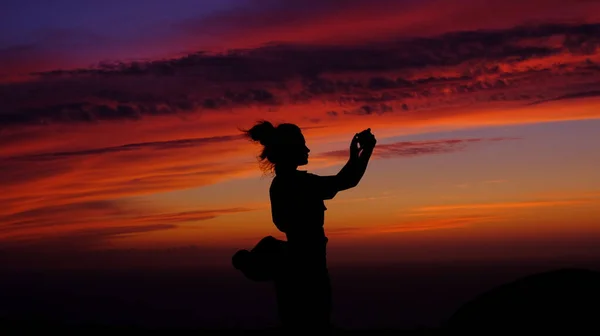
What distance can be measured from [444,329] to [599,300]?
133 centimetres

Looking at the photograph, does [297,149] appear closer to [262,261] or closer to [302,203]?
[302,203]

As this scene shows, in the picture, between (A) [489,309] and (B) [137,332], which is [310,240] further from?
(B) [137,332]

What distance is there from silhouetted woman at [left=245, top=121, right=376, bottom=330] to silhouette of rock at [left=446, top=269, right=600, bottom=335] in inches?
45.1

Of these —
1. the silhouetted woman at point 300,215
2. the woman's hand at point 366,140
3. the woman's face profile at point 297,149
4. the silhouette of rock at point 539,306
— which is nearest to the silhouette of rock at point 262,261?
the silhouetted woman at point 300,215

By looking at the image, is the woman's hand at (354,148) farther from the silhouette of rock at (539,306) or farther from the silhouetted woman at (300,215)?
the silhouette of rock at (539,306)

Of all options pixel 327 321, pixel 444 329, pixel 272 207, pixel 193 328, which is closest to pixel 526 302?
pixel 444 329

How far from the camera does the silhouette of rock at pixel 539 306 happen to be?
680 cm

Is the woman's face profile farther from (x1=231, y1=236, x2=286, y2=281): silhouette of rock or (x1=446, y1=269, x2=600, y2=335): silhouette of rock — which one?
(x1=446, y1=269, x2=600, y2=335): silhouette of rock

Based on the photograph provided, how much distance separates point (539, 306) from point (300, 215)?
80.3 inches

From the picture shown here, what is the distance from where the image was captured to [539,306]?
6.94 metres

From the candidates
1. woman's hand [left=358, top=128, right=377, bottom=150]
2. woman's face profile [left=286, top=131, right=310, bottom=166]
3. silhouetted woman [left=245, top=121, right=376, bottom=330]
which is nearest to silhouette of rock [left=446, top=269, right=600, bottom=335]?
silhouetted woman [left=245, top=121, right=376, bottom=330]

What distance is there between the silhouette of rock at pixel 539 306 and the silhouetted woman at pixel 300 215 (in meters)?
1.15

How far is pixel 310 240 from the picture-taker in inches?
301

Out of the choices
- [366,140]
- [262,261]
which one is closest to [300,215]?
[262,261]
